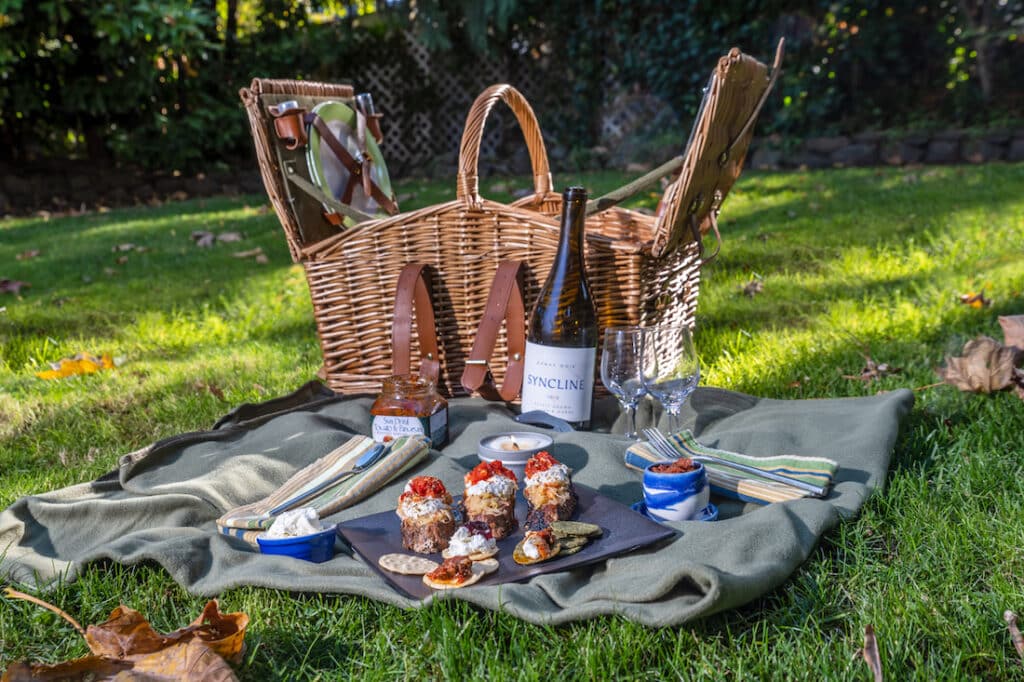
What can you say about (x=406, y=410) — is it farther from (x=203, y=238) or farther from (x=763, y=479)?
(x=203, y=238)

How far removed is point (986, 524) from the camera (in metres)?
1.62

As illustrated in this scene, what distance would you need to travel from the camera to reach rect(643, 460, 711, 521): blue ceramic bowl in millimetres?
1657

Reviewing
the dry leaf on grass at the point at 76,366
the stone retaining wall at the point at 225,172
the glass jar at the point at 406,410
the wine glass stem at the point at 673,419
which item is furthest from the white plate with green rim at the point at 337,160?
the stone retaining wall at the point at 225,172

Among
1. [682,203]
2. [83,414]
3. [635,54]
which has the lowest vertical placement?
[83,414]

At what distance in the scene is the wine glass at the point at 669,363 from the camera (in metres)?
2.03

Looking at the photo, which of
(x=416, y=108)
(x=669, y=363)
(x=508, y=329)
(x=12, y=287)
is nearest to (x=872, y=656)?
(x=669, y=363)

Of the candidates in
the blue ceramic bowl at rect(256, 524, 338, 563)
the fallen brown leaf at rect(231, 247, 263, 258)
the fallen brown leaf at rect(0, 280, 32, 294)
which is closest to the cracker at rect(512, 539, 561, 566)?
the blue ceramic bowl at rect(256, 524, 338, 563)

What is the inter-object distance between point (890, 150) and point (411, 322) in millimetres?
7594

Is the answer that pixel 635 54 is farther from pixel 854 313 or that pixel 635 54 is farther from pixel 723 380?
pixel 723 380

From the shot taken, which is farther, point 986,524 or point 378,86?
point 378,86

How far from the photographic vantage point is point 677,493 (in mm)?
1660

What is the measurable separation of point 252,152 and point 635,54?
4573 mm

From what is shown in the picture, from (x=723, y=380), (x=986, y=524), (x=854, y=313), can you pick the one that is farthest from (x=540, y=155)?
(x=986, y=524)

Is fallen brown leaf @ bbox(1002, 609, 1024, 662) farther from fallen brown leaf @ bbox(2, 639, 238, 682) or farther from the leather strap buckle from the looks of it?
the leather strap buckle
